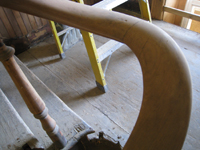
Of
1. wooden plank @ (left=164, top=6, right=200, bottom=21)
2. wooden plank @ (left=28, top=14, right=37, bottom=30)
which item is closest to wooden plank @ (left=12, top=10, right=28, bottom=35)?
wooden plank @ (left=28, top=14, right=37, bottom=30)

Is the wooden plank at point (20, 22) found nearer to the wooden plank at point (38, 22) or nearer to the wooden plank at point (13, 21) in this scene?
the wooden plank at point (13, 21)

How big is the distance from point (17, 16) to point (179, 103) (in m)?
2.91

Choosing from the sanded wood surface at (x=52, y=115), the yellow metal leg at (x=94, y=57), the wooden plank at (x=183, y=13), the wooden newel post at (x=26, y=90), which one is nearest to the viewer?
A: the wooden newel post at (x=26, y=90)

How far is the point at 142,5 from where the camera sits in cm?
221

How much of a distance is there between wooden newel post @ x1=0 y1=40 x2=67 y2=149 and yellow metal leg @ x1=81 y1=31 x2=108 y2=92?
3.04ft

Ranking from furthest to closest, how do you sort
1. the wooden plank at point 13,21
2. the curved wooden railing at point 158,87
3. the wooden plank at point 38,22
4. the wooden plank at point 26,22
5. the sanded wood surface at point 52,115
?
1. the wooden plank at point 38,22
2. the wooden plank at point 26,22
3. the wooden plank at point 13,21
4. the sanded wood surface at point 52,115
5. the curved wooden railing at point 158,87

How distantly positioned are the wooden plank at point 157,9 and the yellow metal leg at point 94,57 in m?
1.76

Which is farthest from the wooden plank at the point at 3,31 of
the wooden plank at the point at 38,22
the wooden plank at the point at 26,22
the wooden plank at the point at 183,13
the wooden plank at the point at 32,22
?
the wooden plank at the point at 183,13

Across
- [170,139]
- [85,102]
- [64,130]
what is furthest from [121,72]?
[170,139]

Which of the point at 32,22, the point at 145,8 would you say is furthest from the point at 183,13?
the point at 32,22

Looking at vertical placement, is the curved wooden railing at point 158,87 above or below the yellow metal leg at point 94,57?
above

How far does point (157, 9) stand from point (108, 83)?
1742 millimetres

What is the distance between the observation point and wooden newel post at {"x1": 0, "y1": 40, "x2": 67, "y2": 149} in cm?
62

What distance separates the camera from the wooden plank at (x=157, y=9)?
2658 millimetres
